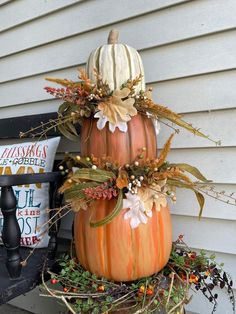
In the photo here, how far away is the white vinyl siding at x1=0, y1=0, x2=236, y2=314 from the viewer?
1.21m

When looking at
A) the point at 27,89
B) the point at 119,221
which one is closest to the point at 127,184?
the point at 119,221

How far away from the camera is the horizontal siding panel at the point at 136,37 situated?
122 cm

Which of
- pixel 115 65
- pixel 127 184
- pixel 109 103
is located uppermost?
pixel 115 65

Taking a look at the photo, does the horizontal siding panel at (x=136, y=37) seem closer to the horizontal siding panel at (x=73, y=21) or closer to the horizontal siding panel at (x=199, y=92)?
the horizontal siding panel at (x=73, y=21)

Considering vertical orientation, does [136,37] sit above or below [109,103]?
above

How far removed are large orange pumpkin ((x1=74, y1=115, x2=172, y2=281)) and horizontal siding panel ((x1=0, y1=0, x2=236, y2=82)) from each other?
450 mm

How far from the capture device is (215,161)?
49.6 inches

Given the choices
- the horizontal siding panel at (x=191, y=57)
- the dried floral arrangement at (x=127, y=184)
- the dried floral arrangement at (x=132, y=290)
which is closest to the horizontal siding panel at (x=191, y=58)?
the horizontal siding panel at (x=191, y=57)

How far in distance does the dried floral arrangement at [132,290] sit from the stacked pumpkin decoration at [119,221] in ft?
0.11

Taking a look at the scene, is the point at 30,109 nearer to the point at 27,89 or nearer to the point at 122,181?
the point at 27,89

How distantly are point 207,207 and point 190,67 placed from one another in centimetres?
58

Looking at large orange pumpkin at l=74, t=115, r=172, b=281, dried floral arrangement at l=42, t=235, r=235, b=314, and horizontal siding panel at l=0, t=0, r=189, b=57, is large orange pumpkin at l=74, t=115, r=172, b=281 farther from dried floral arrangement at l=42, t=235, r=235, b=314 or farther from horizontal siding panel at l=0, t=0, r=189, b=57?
horizontal siding panel at l=0, t=0, r=189, b=57

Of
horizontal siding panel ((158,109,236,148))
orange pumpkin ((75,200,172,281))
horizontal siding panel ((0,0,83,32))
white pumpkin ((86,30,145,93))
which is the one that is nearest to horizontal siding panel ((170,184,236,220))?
horizontal siding panel ((158,109,236,148))

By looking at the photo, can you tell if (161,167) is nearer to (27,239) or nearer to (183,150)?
(183,150)
